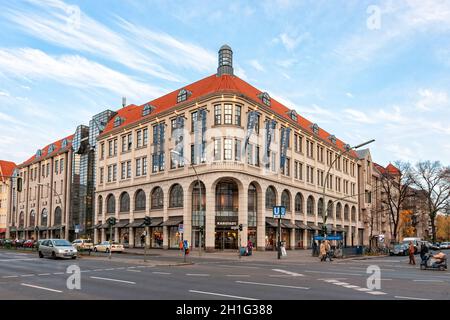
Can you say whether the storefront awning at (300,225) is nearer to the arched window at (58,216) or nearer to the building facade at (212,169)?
the building facade at (212,169)

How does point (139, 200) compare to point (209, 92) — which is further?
point (139, 200)

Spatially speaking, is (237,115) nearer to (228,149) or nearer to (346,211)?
(228,149)

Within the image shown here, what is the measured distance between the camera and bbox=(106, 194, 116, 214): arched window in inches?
2501

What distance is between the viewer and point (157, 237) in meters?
55.0

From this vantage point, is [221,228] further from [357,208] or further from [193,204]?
[357,208]

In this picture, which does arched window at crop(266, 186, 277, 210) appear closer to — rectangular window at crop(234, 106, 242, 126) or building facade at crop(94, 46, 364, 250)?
building facade at crop(94, 46, 364, 250)

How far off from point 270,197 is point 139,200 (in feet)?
57.3

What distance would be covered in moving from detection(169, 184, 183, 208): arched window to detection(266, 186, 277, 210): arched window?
1016 cm

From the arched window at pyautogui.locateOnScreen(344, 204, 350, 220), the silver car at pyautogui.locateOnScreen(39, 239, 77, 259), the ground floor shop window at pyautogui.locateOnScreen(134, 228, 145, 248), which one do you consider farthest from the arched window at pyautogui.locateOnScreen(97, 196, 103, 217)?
the arched window at pyautogui.locateOnScreen(344, 204, 350, 220)

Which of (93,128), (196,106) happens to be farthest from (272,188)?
(93,128)

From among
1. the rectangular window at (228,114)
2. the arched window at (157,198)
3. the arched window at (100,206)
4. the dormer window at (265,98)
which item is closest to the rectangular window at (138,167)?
the arched window at (157,198)

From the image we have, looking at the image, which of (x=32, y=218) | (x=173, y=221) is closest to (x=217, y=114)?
(x=173, y=221)

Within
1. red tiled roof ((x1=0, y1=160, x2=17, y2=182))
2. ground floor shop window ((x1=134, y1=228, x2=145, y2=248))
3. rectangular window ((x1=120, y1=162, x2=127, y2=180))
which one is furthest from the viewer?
red tiled roof ((x1=0, y1=160, x2=17, y2=182))

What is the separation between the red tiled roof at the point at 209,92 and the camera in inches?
1993
